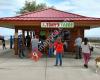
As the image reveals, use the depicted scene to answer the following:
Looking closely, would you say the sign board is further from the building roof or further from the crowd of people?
the crowd of people

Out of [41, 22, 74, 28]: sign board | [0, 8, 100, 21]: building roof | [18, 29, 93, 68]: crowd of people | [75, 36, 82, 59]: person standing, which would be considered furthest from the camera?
[0, 8, 100, 21]: building roof

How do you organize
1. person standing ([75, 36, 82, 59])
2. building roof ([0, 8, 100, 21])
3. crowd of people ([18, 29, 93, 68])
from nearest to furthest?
crowd of people ([18, 29, 93, 68]), person standing ([75, 36, 82, 59]), building roof ([0, 8, 100, 21])

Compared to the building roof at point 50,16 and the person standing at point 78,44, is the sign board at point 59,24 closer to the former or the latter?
the building roof at point 50,16

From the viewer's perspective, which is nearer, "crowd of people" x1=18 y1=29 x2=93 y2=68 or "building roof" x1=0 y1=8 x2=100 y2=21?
"crowd of people" x1=18 y1=29 x2=93 y2=68

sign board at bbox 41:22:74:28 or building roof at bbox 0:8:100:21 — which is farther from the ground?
building roof at bbox 0:8:100:21

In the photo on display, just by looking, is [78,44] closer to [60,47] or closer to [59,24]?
[59,24]

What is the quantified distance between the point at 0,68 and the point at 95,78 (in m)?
5.91

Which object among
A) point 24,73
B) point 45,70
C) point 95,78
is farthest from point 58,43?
point 95,78

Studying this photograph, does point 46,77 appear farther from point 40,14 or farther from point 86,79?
point 40,14

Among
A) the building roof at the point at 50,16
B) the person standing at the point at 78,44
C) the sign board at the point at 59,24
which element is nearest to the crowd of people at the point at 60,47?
the person standing at the point at 78,44

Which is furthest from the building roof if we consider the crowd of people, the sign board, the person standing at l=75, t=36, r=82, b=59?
the person standing at l=75, t=36, r=82, b=59

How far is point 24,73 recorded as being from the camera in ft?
56.5

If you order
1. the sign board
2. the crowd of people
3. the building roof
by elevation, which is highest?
the building roof

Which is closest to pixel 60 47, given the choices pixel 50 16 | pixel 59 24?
pixel 59 24
